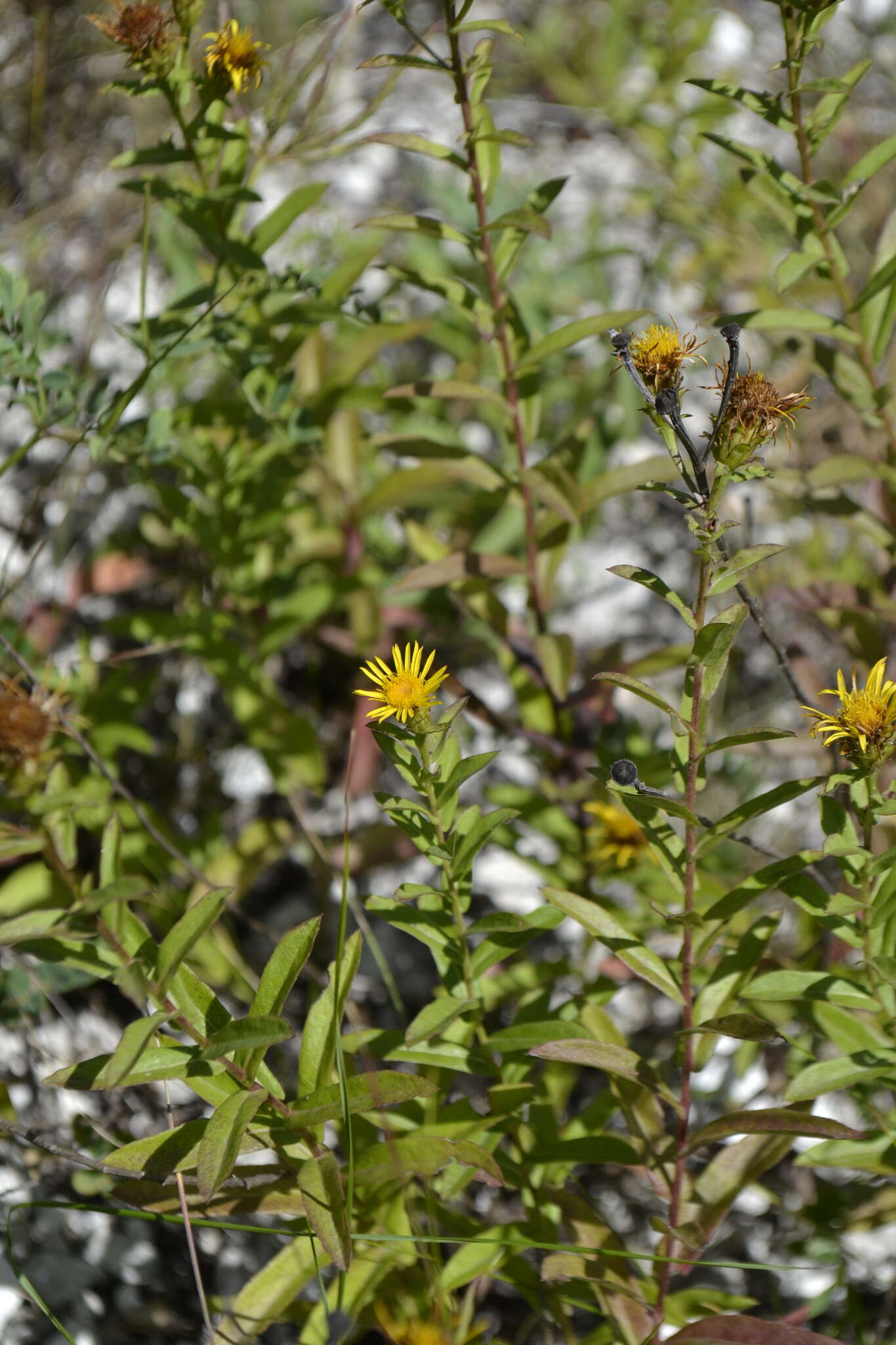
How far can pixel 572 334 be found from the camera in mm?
1575

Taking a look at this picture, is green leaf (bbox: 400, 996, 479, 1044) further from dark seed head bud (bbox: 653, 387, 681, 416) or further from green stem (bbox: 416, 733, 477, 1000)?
dark seed head bud (bbox: 653, 387, 681, 416)

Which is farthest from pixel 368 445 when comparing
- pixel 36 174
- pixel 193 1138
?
pixel 193 1138

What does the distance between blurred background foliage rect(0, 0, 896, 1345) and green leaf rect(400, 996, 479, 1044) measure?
0.21 meters

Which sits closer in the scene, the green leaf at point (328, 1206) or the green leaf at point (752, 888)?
the green leaf at point (328, 1206)

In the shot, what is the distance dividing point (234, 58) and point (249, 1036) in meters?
1.17

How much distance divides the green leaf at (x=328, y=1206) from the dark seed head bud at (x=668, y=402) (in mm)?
821

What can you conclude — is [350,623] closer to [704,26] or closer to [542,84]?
[704,26]

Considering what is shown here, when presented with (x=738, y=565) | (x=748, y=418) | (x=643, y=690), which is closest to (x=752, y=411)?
(x=748, y=418)

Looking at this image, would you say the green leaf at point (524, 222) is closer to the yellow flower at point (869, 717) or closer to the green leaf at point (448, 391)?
the green leaf at point (448, 391)

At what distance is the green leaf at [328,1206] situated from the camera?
1122mm

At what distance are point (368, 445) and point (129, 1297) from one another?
58.1 inches

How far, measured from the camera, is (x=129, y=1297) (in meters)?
1.63

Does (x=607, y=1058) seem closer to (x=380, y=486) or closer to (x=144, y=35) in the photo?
(x=380, y=486)

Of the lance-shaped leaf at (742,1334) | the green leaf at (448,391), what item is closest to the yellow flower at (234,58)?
the green leaf at (448,391)
